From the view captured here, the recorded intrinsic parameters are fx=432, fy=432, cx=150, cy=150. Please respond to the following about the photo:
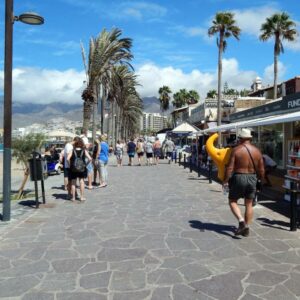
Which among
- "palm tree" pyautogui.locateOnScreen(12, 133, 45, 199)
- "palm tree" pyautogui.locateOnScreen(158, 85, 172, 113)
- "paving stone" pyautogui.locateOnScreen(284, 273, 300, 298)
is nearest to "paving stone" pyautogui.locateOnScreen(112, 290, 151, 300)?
"paving stone" pyautogui.locateOnScreen(284, 273, 300, 298)

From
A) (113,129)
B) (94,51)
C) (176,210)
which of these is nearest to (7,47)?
(176,210)

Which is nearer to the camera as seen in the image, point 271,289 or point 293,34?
point 271,289

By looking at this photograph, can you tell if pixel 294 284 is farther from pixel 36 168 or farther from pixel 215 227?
pixel 36 168

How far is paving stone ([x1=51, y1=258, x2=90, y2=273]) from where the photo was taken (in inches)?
209

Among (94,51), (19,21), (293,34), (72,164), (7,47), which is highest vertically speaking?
(293,34)

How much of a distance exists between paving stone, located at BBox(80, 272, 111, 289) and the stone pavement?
11 mm

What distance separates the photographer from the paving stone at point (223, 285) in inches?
175

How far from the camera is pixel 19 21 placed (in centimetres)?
850

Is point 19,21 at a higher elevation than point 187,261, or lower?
higher

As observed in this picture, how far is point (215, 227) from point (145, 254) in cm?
213

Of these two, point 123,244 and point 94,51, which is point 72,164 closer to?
point 123,244

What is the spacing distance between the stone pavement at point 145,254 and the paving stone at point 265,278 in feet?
0.04

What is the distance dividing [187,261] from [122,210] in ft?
13.4

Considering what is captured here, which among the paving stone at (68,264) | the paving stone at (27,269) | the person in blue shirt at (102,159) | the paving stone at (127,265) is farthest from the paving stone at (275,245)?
the person in blue shirt at (102,159)
